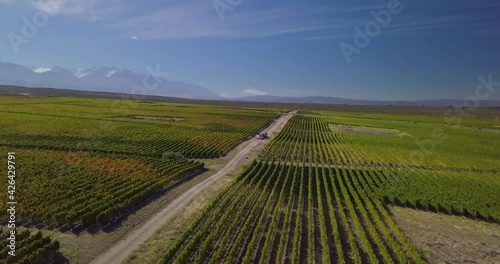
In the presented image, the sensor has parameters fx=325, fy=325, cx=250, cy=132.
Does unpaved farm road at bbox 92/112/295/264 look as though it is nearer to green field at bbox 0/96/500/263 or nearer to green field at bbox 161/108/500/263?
green field at bbox 0/96/500/263

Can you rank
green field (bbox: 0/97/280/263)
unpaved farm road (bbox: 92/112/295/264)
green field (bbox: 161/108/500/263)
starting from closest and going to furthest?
unpaved farm road (bbox: 92/112/295/264)
green field (bbox: 161/108/500/263)
green field (bbox: 0/97/280/263)

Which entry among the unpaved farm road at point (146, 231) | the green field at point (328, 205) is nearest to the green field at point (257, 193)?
the green field at point (328, 205)

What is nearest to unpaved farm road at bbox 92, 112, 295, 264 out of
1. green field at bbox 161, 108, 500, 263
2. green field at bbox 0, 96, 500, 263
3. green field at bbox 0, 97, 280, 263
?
green field at bbox 0, 96, 500, 263

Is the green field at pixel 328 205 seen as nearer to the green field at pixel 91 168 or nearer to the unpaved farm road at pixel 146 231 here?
the unpaved farm road at pixel 146 231

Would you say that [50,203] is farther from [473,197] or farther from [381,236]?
[473,197]

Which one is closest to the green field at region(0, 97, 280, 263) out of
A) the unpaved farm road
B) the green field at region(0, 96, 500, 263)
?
the green field at region(0, 96, 500, 263)

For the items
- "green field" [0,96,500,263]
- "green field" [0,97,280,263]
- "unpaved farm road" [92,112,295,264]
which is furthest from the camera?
"green field" [0,97,280,263]

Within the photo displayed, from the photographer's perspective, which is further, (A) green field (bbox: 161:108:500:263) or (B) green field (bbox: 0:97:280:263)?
(B) green field (bbox: 0:97:280:263)

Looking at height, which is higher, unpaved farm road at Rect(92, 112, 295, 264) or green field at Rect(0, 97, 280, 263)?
green field at Rect(0, 97, 280, 263)

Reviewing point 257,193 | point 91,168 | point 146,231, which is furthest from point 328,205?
point 91,168

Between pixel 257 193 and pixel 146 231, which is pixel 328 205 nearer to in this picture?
pixel 257 193

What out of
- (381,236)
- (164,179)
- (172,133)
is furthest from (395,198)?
(172,133)
